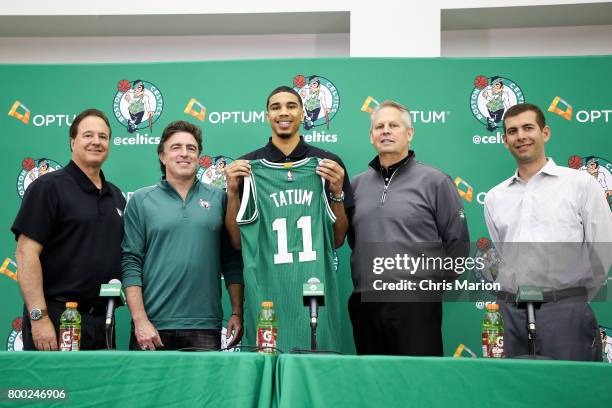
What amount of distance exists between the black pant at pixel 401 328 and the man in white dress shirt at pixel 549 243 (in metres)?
0.31

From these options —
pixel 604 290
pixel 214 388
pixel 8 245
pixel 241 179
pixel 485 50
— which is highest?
pixel 485 50

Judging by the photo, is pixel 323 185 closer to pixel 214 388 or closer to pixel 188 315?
pixel 188 315

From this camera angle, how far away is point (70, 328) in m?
2.62

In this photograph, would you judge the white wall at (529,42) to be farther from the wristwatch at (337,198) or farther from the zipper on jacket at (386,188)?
the wristwatch at (337,198)

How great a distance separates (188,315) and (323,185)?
0.85 meters

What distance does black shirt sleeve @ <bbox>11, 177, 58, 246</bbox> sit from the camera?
9.41 ft

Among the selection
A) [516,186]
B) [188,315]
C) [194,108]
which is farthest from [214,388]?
[194,108]

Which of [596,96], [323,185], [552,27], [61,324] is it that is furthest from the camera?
[552,27]

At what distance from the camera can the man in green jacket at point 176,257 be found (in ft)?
9.61

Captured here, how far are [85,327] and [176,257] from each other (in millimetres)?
479

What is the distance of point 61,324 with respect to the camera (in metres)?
2.76

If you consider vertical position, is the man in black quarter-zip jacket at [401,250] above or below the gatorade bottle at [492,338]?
above

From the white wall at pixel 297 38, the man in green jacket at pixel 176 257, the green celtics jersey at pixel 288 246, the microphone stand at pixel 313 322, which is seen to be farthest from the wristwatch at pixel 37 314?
the white wall at pixel 297 38

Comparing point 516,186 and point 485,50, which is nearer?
point 516,186
